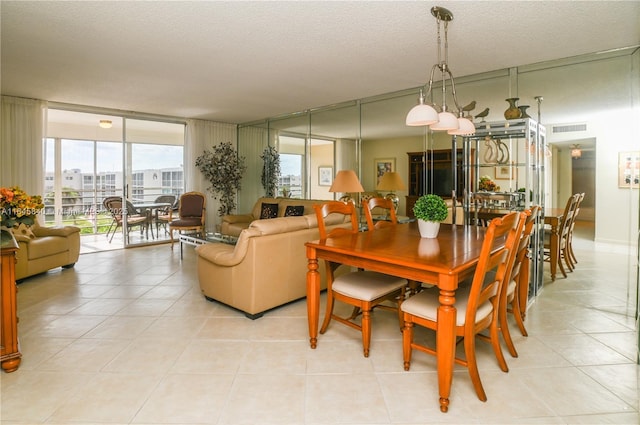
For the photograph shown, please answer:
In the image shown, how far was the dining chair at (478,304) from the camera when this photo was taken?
1.85 meters

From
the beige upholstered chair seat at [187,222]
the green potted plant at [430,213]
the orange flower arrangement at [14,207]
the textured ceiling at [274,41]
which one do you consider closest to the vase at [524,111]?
the textured ceiling at [274,41]

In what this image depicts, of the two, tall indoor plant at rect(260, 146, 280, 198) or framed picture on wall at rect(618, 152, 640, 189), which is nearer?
framed picture on wall at rect(618, 152, 640, 189)

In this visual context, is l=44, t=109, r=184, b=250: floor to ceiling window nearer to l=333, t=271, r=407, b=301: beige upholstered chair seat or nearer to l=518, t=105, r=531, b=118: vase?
l=333, t=271, r=407, b=301: beige upholstered chair seat

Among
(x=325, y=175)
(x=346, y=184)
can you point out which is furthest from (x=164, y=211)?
(x=346, y=184)

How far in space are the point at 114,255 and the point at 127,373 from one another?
4.29 m

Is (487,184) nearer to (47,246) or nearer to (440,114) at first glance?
(440,114)

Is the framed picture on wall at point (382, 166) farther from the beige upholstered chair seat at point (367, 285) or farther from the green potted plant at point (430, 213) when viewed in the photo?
the beige upholstered chair seat at point (367, 285)

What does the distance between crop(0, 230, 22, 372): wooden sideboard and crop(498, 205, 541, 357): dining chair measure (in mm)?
3022

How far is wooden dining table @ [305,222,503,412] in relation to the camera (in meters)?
1.83

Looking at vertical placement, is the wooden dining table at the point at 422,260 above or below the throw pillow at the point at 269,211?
below

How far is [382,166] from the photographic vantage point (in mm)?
5555

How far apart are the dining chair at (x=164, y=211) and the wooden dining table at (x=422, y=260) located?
5.57 metres

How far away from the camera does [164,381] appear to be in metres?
2.13

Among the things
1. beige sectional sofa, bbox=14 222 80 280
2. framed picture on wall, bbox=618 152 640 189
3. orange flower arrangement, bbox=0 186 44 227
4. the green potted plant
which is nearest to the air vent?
framed picture on wall, bbox=618 152 640 189
